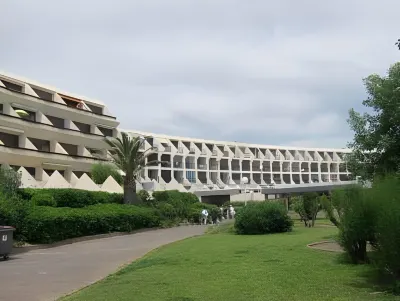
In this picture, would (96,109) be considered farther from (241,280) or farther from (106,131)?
(241,280)

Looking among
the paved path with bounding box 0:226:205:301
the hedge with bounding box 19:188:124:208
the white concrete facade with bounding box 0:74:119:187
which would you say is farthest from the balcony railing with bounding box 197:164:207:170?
the paved path with bounding box 0:226:205:301

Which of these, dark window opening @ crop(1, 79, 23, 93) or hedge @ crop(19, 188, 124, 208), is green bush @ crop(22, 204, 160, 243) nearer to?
hedge @ crop(19, 188, 124, 208)

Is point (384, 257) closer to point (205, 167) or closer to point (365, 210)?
point (365, 210)

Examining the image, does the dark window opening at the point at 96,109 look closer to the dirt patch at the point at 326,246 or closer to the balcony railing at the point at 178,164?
the balcony railing at the point at 178,164

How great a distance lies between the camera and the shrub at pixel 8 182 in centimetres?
2439

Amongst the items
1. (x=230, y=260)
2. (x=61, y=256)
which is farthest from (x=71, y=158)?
(x=230, y=260)

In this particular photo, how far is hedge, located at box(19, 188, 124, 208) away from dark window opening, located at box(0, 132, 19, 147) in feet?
45.4

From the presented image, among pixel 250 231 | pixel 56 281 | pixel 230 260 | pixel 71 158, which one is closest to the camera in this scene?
pixel 56 281

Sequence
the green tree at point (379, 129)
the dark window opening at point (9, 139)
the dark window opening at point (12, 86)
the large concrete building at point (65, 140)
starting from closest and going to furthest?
the green tree at point (379, 129) < the dark window opening at point (9, 139) < the large concrete building at point (65, 140) < the dark window opening at point (12, 86)

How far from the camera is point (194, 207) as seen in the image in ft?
161

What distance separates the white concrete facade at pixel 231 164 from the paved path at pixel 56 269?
61.7m

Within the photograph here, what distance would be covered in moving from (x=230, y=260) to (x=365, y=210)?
4192mm

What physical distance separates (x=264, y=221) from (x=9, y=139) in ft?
101

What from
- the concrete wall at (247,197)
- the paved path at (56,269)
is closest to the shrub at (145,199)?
the paved path at (56,269)
